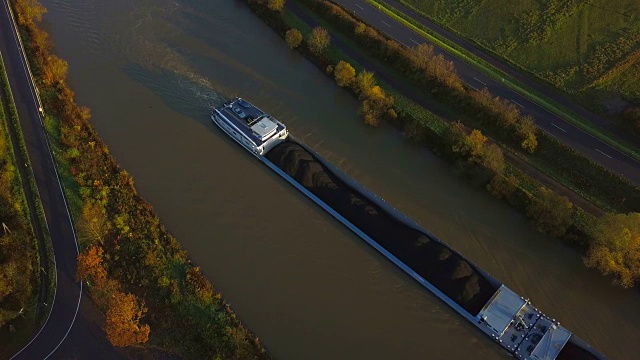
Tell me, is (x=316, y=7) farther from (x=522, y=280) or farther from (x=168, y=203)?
(x=522, y=280)

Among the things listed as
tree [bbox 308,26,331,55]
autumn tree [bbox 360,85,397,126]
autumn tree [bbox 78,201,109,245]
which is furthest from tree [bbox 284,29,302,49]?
autumn tree [bbox 78,201,109,245]

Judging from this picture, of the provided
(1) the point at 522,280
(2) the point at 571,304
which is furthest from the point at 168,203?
(2) the point at 571,304

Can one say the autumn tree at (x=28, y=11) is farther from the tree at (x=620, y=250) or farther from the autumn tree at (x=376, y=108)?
the tree at (x=620, y=250)

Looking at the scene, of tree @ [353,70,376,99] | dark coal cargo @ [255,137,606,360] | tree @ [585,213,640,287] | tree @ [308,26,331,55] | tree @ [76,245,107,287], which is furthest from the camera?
tree @ [308,26,331,55]

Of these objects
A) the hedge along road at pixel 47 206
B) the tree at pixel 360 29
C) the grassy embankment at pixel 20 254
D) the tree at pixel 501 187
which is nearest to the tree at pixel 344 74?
the tree at pixel 360 29

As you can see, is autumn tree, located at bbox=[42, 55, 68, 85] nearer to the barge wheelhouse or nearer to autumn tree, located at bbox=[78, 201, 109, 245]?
the barge wheelhouse

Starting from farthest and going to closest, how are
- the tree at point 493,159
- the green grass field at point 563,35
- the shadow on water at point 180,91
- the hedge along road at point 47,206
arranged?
the green grass field at point 563,35, the shadow on water at point 180,91, the tree at point 493,159, the hedge along road at point 47,206

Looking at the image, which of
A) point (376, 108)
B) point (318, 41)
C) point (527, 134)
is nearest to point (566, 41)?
point (527, 134)
